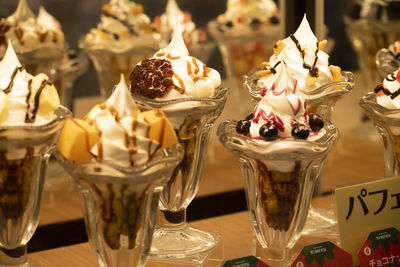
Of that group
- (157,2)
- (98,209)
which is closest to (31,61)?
(157,2)

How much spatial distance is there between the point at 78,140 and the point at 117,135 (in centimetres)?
7

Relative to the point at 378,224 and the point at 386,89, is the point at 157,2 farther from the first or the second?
the point at 378,224

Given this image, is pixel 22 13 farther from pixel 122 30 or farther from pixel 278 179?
pixel 278 179

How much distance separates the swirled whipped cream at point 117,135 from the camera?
4.02 ft

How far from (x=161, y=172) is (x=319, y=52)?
2.14 feet

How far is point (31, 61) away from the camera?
2.14m

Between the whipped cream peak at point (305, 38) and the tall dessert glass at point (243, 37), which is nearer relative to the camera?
the whipped cream peak at point (305, 38)

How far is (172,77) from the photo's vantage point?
1.50 metres

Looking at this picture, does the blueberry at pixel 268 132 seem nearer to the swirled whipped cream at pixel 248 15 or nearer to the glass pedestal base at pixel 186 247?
the glass pedestal base at pixel 186 247

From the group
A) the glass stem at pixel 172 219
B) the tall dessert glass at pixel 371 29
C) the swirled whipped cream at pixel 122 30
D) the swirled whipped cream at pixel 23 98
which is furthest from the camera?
the tall dessert glass at pixel 371 29

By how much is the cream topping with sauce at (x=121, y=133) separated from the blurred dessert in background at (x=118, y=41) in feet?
3.47

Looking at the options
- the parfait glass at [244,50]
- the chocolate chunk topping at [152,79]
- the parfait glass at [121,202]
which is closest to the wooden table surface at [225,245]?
the parfait glass at [121,202]

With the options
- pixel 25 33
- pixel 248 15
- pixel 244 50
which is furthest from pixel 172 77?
pixel 248 15

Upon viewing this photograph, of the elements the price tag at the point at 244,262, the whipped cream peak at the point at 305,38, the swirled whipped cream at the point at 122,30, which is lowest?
the price tag at the point at 244,262
